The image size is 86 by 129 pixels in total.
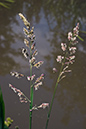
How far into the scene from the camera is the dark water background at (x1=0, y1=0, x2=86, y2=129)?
1.45 m

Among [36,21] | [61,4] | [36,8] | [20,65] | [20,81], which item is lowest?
[20,81]

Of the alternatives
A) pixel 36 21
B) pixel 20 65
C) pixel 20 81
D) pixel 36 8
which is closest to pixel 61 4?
pixel 36 8

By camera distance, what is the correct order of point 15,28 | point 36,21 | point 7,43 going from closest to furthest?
point 7,43
point 15,28
point 36,21

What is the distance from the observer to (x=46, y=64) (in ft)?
7.11

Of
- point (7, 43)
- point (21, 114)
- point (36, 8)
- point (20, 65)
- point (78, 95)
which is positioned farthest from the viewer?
point (36, 8)

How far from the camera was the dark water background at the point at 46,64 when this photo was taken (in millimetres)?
1448

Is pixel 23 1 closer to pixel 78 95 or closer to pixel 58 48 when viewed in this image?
pixel 58 48

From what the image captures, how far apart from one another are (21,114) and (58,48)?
4.44ft

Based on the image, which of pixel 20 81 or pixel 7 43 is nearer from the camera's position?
pixel 20 81

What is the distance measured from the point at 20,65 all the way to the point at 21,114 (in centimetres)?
76

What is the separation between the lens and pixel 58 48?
2.59m

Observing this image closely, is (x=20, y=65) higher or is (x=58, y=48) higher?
(x=58, y=48)

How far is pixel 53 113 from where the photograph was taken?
1.49m

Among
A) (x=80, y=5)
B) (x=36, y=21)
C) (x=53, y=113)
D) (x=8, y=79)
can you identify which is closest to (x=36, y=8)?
(x=36, y=21)
